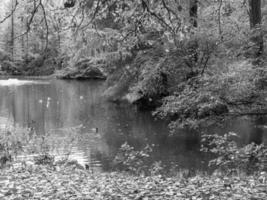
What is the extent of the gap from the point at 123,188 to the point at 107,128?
11.1 m

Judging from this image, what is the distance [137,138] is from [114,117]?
215 inches

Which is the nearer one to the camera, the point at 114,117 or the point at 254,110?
the point at 254,110

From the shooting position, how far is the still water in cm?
1310

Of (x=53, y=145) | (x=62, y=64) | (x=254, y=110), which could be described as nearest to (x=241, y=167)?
(x=254, y=110)

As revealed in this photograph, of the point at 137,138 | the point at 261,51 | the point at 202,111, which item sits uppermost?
the point at 261,51

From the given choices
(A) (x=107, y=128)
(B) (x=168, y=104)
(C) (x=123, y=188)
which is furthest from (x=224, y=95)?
(A) (x=107, y=128)

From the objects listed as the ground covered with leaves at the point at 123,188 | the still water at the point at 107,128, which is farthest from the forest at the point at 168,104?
the still water at the point at 107,128

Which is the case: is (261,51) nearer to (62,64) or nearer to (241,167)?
(241,167)

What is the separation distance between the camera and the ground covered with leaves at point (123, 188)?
21.4 feet

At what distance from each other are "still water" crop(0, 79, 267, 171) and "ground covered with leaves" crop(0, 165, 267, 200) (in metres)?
3.78

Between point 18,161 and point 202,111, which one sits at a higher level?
point 202,111

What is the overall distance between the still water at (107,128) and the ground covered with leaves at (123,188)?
12.4 feet

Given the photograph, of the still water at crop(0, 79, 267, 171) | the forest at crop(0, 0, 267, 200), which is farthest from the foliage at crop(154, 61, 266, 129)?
the still water at crop(0, 79, 267, 171)

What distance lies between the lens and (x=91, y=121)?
2033cm
